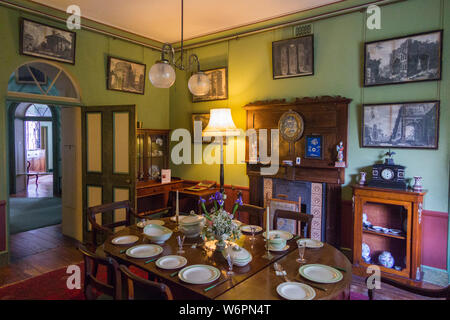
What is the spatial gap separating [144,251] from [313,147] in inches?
Answer: 98.7

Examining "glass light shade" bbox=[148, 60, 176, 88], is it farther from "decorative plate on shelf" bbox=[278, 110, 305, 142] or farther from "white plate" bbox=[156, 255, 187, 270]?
"decorative plate on shelf" bbox=[278, 110, 305, 142]

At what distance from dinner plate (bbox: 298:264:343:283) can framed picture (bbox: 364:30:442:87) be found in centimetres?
243

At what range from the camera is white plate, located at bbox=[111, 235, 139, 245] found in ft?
7.64

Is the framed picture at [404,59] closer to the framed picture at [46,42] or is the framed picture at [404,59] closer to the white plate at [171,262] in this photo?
the white plate at [171,262]

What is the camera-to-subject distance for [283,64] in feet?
13.4

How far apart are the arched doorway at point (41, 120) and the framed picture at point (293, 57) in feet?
9.37

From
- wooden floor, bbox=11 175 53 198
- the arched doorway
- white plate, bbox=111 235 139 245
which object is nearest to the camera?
white plate, bbox=111 235 139 245

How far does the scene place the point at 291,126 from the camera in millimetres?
3971

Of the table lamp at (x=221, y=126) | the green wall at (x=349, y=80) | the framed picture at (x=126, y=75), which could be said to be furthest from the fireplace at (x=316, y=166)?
the framed picture at (x=126, y=75)

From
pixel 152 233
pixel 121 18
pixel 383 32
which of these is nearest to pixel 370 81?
pixel 383 32

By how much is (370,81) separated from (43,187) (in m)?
9.59

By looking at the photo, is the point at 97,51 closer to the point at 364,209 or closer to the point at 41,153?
the point at 364,209

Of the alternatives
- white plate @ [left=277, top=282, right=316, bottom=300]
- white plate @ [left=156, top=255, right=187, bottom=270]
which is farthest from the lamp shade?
white plate @ [left=277, top=282, right=316, bottom=300]

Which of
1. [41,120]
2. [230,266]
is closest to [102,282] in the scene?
[230,266]
